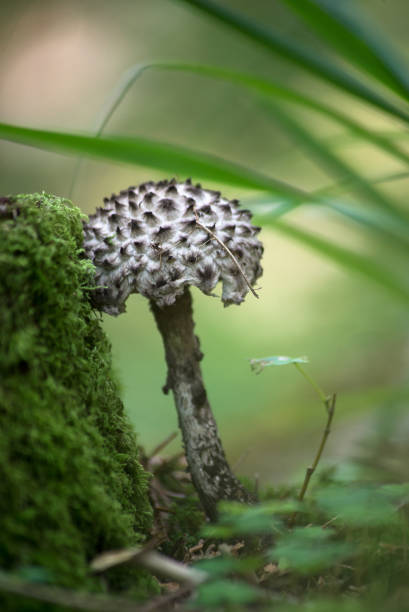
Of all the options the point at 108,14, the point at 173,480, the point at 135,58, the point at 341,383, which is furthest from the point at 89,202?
the point at 173,480

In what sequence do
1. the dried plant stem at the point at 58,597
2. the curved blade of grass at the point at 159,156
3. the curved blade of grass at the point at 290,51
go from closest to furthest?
1. the dried plant stem at the point at 58,597
2. the curved blade of grass at the point at 290,51
3. the curved blade of grass at the point at 159,156

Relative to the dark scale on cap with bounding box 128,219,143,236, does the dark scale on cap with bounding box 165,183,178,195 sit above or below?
above

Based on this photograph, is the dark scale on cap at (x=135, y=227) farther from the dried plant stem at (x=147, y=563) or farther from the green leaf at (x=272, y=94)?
the dried plant stem at (x=147, y=563)

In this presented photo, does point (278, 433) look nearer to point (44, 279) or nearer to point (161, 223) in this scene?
point (161, 223)

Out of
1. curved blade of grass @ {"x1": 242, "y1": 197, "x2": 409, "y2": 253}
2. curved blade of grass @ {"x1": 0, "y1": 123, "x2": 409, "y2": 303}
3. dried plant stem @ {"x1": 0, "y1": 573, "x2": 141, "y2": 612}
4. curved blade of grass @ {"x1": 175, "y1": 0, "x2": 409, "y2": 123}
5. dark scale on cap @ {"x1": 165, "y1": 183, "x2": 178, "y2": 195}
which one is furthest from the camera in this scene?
dark scale on cap @ {"x1": 165, "y1": 183, "x2": 178, "y2": 195}

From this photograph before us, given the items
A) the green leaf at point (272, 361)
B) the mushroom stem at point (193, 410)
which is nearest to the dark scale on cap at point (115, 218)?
the mushroom stem at point (193, 410)

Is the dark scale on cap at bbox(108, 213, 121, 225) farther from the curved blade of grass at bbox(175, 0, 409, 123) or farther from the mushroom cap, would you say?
the curved blade of grass at bbox(175, 0, 409, 123)

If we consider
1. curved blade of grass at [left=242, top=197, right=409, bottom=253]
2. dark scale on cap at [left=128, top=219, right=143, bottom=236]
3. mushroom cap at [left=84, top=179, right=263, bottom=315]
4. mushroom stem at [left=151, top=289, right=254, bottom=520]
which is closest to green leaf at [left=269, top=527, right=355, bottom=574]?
mushroom stem at [left=151, top=289, right=254, bottom=520]
